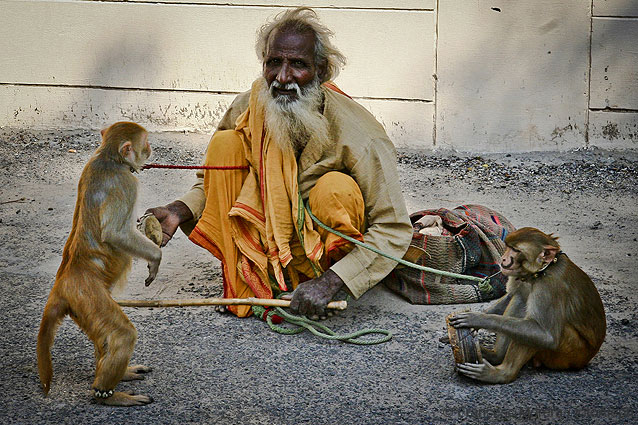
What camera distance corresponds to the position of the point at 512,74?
23.7 feet

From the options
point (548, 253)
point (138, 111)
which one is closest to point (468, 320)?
point (548, 253)

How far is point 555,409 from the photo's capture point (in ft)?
11.1

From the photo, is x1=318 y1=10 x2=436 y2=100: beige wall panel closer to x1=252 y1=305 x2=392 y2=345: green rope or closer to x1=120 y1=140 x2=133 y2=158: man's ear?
x1=252 y1=305 x2=392 y2=345: green rope

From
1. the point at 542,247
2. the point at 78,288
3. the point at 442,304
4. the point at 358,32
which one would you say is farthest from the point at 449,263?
the point at 358,32

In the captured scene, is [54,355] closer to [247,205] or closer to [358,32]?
[247,205]

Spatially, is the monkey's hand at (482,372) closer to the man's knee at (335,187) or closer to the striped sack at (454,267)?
the striped sack at (454,267)

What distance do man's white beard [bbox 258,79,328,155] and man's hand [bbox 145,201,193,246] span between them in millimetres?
654

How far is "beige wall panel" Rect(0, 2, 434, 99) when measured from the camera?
7.30m

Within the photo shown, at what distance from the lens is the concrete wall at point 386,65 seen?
23.4 ft

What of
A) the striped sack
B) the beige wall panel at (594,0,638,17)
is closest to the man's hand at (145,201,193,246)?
the striped sack

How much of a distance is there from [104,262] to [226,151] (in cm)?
113

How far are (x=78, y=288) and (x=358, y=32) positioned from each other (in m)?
4.60

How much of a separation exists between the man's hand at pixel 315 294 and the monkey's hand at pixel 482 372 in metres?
0.78

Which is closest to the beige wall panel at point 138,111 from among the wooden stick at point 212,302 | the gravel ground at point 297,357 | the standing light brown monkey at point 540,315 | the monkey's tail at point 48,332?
the gravel ground at point 297,357
